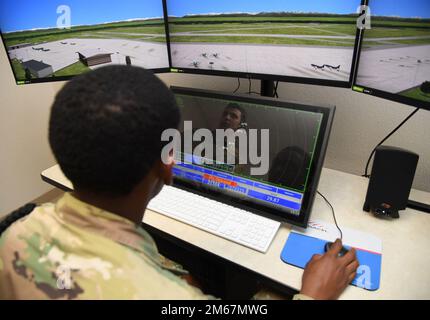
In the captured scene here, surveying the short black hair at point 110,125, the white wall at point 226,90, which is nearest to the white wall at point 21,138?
the white wall at point 226,90

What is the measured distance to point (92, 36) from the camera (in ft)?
3.92

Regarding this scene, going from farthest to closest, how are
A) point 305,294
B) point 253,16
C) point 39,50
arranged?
point 39,50 < point 253,16 < point 305,294

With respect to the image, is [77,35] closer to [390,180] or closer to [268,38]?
[268,38]

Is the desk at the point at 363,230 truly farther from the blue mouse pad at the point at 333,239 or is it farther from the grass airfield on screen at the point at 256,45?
the grass airfield on screen at the point at 256,45

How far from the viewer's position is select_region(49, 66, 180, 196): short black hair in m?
0.48

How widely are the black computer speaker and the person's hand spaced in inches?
9.3

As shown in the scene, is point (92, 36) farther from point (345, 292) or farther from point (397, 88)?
point (345, 292)

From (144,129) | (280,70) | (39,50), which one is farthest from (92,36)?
(144,129)

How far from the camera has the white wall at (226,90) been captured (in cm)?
114

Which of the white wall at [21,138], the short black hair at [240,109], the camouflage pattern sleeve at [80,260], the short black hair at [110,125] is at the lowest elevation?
the white wall at [21,138]

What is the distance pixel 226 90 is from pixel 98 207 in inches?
39.0

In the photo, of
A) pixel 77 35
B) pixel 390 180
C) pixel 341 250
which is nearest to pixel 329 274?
pixel 341 250

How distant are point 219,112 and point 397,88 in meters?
0.52

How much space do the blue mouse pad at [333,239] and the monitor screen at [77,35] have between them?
2.80 feet
